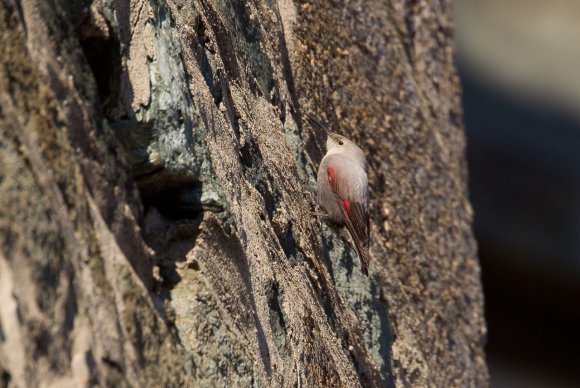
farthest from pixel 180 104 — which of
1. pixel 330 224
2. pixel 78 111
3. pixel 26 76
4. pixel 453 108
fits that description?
pixel 453 108

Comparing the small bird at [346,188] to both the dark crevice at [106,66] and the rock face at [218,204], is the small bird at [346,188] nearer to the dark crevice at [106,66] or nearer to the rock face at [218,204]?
the rock face at [218,204]

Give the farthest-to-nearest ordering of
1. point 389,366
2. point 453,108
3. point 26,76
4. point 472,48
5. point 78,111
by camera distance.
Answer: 1. point 472,48
2. point 453,108
3. point 389,366
4. point 78,111
5. point 26,76

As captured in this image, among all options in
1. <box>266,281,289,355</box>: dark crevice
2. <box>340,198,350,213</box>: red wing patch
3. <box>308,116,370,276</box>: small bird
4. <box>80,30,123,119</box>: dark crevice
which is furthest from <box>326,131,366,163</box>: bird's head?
<box>80,30,123,119</box>: dark crevice

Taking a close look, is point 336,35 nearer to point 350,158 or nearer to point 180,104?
point 350,158

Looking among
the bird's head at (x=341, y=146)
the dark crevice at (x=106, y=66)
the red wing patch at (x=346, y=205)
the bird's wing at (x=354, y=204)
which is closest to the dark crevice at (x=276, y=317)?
the dark crevice at (x=106, y=66)

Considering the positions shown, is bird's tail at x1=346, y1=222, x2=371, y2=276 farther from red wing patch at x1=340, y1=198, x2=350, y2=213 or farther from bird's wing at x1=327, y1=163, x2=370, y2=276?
red wing patch at x1=340, y1=198, x2=350, y2=213

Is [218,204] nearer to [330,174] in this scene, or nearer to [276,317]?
[276,317]

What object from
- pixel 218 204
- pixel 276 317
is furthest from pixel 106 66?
pixel 276 317

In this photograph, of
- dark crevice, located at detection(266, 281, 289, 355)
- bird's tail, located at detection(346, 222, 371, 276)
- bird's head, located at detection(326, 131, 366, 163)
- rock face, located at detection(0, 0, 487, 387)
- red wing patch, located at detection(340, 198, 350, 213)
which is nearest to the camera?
rock face, located at detection(0, 0, 487, 387)
